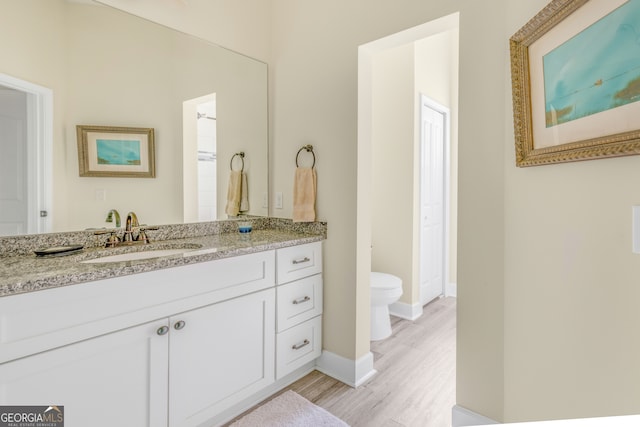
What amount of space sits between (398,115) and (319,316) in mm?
2099

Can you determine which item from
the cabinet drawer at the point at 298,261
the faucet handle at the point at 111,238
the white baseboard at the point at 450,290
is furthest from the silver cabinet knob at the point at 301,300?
the white baseboard at the point at 450,290

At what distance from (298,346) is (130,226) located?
1.21m

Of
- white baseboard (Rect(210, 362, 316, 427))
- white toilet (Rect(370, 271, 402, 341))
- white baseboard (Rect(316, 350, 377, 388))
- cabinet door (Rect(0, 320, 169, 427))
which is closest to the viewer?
cabinet door (Rect(0, 320, 169, 427))

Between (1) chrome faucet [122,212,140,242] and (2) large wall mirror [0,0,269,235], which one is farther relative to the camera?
(1) chrome faucet [122,212,140,242]

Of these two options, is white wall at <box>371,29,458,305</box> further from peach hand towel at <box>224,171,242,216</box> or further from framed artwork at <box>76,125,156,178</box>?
framed artwork at <box>76,125,156,178</box>

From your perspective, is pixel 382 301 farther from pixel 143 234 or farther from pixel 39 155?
pixel 39 155

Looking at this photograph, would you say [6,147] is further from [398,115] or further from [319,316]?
[398,115]

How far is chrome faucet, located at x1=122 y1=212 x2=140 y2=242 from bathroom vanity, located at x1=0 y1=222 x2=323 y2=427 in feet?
0.92

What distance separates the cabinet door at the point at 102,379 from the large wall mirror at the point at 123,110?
722mm

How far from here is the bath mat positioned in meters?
1.52

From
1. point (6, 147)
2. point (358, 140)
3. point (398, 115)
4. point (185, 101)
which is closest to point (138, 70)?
point (185, 101)

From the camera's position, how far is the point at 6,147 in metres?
1.32

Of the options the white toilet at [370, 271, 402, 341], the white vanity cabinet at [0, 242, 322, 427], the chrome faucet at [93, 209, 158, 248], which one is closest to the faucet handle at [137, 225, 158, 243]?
the chrome faucet at [93, 209, 158, 248]

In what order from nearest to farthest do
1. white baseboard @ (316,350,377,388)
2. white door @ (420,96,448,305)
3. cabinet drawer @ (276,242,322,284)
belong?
cabinet drawer @ (276,242,322,284)
white baseboard @ (316,350,377,388)
white door @ (420,96,448,305)
